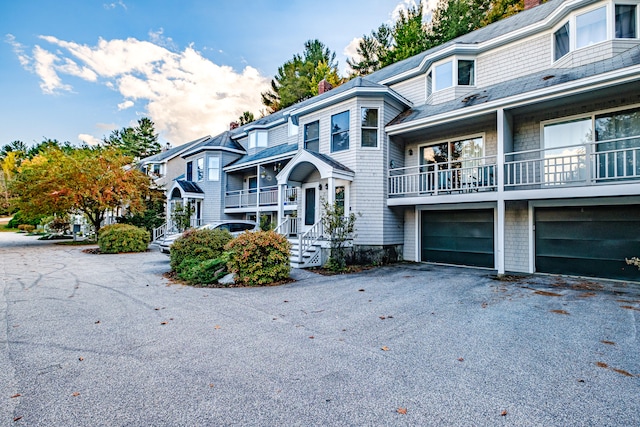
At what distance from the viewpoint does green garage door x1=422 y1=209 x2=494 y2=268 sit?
1115 cm

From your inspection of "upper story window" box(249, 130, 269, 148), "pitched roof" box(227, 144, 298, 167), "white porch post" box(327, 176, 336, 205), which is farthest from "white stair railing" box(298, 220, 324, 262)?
"upper story window" box(249, 130, 269, 148)

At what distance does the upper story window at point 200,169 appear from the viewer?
849 inches

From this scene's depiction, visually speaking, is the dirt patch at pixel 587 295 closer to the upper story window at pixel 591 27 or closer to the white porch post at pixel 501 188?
the white porch post at pixel 501 188

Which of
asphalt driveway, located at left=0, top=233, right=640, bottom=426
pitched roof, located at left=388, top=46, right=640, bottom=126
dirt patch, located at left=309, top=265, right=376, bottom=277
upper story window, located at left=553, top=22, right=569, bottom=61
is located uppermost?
upper story window, located at left=553, top=22, right=569, bottom=61

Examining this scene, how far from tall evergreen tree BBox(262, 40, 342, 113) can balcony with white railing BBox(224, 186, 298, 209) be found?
1700 centimetres

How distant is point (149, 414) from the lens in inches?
105

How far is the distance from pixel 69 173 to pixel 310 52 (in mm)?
27999

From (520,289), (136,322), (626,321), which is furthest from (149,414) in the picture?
(520,289)

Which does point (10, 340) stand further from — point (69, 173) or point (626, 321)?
point (69, 173)

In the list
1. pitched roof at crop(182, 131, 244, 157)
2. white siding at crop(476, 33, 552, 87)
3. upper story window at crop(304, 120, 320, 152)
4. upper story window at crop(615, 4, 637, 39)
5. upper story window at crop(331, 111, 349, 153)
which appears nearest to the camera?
upper story window at crop(615, 4, 637, 39)

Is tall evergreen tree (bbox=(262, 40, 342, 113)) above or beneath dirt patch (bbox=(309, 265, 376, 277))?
above

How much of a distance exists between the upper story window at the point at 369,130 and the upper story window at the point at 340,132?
70 cm

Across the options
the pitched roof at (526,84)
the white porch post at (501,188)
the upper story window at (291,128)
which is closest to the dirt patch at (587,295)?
the white porch post at (501,188)

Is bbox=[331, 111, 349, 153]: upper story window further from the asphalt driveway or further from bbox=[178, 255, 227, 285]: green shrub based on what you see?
the asphalt driveway
